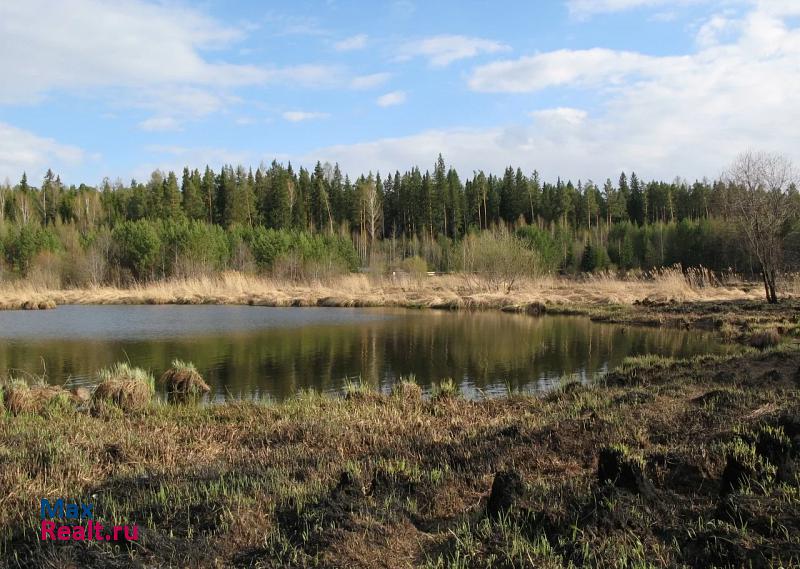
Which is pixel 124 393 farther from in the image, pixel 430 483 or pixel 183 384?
pixel 430 483

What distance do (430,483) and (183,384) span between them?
8.62m

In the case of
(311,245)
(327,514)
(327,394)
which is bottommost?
(327,394)

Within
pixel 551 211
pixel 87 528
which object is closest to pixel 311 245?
pixel 551 211

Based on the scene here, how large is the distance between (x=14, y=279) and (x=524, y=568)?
182 feet

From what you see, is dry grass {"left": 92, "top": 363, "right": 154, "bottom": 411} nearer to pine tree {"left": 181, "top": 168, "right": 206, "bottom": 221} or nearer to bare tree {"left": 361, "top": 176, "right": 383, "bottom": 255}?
bare tree {"left": 361, "top": 176, "right": 383, "bottom": 255}

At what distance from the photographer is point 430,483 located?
16.2 feet

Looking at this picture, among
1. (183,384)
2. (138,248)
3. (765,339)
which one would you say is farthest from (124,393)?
(138,248)

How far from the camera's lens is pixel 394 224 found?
258ft

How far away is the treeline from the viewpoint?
52.7 metres

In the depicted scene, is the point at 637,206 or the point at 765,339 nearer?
the point at 765,339

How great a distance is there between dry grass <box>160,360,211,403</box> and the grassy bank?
2621mm

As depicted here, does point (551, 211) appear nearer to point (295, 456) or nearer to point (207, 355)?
point (207, 355)

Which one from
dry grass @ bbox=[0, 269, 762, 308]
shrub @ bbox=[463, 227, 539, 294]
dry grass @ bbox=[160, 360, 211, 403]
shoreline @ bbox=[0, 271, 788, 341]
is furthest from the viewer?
shrub @ bbox=[463, 227, 539, 294]

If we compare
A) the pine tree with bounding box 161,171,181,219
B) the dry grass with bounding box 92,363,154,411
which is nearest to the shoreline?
the dry grass with bounding box 92,363,154,411
